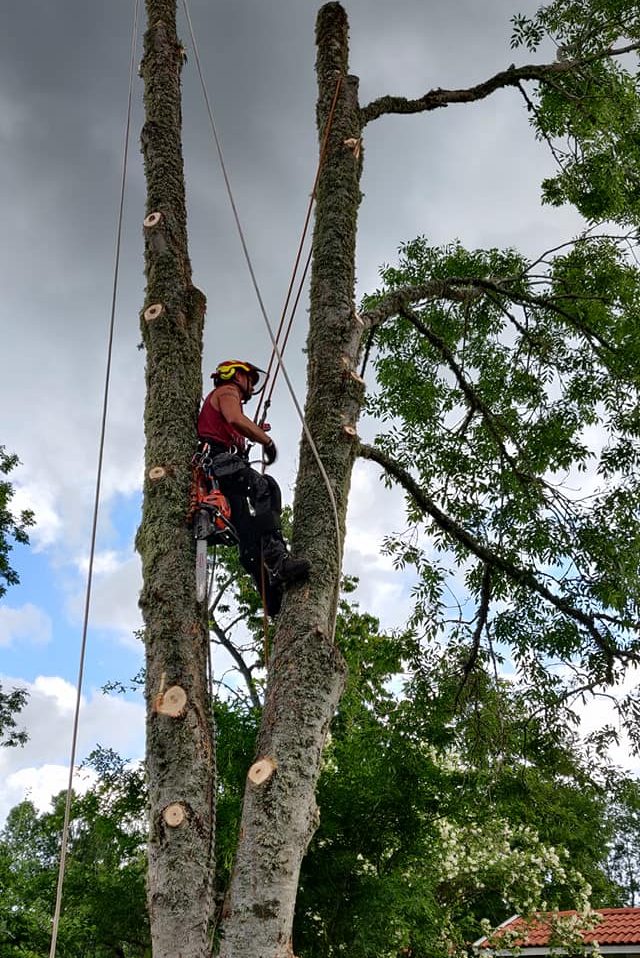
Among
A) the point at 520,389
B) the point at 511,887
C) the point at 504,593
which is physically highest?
the point at 520,389

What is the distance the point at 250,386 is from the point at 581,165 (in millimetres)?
4220

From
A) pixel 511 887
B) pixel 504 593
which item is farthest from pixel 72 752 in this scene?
pixel 511 887

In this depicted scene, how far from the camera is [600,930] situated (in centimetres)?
1544

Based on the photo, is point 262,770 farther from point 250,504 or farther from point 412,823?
point 412,823

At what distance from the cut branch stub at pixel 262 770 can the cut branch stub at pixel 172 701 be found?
1.18 ft

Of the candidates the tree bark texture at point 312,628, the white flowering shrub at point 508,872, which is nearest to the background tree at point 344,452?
the tree bark texture at point 312,628

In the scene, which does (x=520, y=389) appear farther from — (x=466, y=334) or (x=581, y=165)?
(x=581, y=165)

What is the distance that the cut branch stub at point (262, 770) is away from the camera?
10.5 feet

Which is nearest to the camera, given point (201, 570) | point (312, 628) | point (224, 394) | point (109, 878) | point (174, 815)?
point (174, 815)

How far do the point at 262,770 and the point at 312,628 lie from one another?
0.65 m

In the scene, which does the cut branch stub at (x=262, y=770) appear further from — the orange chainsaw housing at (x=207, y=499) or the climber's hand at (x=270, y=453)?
the climber's hand at (x=270, y=453)

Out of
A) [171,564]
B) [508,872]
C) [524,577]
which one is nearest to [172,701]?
[171,564]

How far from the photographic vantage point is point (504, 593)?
695 centimetres

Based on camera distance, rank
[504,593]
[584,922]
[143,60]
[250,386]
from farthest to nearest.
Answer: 1. [584,922]
2. [504,593]
3. [143,60]
4. [250,386]
